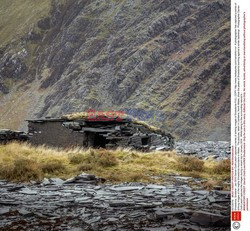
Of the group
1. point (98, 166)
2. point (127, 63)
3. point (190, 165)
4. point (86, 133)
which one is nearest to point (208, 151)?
point (86, 133)

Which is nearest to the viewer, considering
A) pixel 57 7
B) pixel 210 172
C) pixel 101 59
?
pixel 210 172

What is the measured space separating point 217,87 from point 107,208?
284ft

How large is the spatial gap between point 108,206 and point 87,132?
1497cm

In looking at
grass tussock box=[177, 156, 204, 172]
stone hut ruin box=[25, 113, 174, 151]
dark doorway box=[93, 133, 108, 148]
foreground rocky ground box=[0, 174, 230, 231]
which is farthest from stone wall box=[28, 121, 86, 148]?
foreground rocky ground box=[0, 174, 230, 231]

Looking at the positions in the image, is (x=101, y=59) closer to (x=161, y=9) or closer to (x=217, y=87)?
(x=161, y=9)

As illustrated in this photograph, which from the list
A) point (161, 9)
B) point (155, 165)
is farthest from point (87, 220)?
point (161, 9)

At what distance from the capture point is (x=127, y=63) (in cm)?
9825

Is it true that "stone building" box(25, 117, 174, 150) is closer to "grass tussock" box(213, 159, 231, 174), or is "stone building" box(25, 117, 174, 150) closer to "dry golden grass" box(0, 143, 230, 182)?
"dry golden grass" box(0, 143, 230, 182)

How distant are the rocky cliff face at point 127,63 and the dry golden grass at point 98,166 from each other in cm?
6246

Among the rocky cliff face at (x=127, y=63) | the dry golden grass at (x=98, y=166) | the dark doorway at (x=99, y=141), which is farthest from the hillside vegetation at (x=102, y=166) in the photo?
the rocky cliff face at (x=127, y=63)

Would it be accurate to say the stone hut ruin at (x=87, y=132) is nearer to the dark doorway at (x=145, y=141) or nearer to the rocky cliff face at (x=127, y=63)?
the dark doorway at (x=145, y=141)

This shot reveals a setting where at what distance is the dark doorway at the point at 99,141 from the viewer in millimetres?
23703

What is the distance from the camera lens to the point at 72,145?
21.7m

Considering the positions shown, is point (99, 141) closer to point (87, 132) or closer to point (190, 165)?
point (87, 132)
